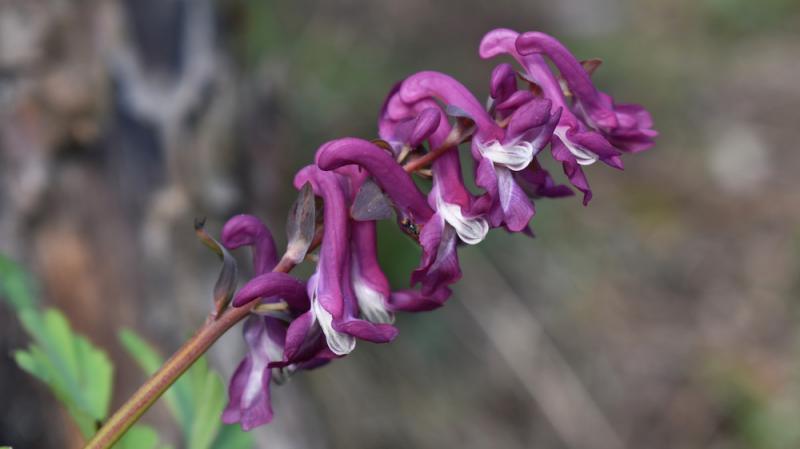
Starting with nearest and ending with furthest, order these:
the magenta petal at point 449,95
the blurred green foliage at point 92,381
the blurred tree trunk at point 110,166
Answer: the magenta petal at point 449,95, the blurred green foliage at point 92,381, the blurred tree trunk at point 110,166

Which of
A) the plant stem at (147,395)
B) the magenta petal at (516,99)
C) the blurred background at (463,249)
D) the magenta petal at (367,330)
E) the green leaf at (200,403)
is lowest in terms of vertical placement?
the blurred background at (463,249)

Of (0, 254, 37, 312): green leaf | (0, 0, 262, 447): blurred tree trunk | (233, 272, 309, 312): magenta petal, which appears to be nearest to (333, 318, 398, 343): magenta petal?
(233, 272, 309, 312): magenta petal

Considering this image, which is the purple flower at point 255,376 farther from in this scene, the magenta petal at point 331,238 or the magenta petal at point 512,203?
the magenta petal at point 512,203

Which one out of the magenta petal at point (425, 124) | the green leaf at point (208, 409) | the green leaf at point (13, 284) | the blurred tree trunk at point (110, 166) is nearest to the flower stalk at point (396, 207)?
the magenta petal at point (425, 124)

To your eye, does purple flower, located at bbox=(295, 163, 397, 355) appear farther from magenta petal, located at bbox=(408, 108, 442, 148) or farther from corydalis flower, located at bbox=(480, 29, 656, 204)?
corydalis flower, located at bbox=(480, 29, 656, 204)

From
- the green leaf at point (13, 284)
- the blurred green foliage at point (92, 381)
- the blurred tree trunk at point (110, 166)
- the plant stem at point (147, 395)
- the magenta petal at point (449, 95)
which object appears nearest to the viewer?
the plant stem at point (147, 395)

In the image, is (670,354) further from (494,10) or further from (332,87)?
(494,10)

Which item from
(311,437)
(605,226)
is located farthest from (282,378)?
(605,226)
